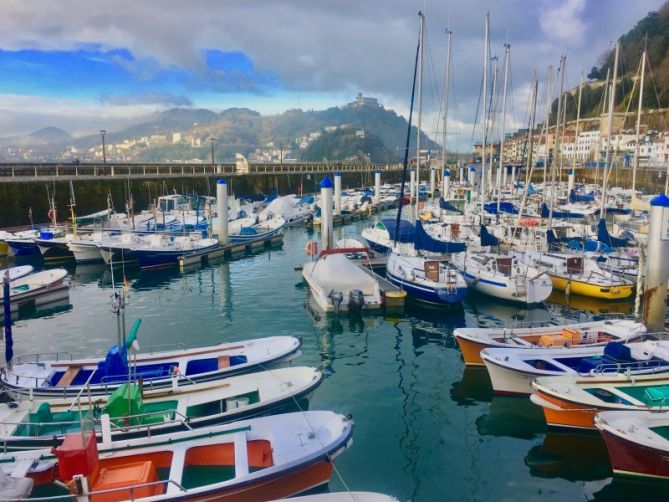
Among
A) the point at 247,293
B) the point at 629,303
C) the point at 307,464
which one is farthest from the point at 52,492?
the point at 629,303

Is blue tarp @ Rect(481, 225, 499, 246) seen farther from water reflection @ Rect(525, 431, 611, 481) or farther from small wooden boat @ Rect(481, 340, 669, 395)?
water reflection @ Rect(525, 431, 611, 481)

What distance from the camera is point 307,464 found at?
9.66 meters

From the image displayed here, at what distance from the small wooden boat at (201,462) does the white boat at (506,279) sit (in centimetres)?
1589

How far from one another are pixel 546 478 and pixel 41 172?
184ft

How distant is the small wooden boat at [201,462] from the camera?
8.64m

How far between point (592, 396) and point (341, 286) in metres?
13.3

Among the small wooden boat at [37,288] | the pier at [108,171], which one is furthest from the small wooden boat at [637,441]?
the pier at [108,171]

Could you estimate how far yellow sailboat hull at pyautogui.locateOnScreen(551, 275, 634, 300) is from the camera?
25.5 meters

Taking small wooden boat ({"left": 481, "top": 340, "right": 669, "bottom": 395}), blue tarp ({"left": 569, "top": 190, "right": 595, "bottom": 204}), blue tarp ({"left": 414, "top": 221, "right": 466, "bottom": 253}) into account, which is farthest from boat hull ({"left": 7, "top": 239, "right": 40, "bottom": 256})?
blue tarp ({"left": 569, "top": 190, "right": 595, "bottom": 204})

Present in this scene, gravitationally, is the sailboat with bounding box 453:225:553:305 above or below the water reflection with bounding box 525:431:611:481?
above

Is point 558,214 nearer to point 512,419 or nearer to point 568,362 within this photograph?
point 568,362

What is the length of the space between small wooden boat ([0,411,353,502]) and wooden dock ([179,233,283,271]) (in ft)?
80.5

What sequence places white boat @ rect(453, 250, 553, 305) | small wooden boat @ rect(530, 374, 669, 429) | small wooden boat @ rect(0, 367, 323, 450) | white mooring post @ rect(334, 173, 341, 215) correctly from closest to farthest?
small wooden boat @ rect(0, 367, 323, 450) < small wooden boat @ rect(530, 374, 669, 429) < white boat @ rect(453, 250, 553, 305) < white mooring post @ rect(334, 173, 341, 215)

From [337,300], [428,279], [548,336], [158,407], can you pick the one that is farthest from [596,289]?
[158,407]
